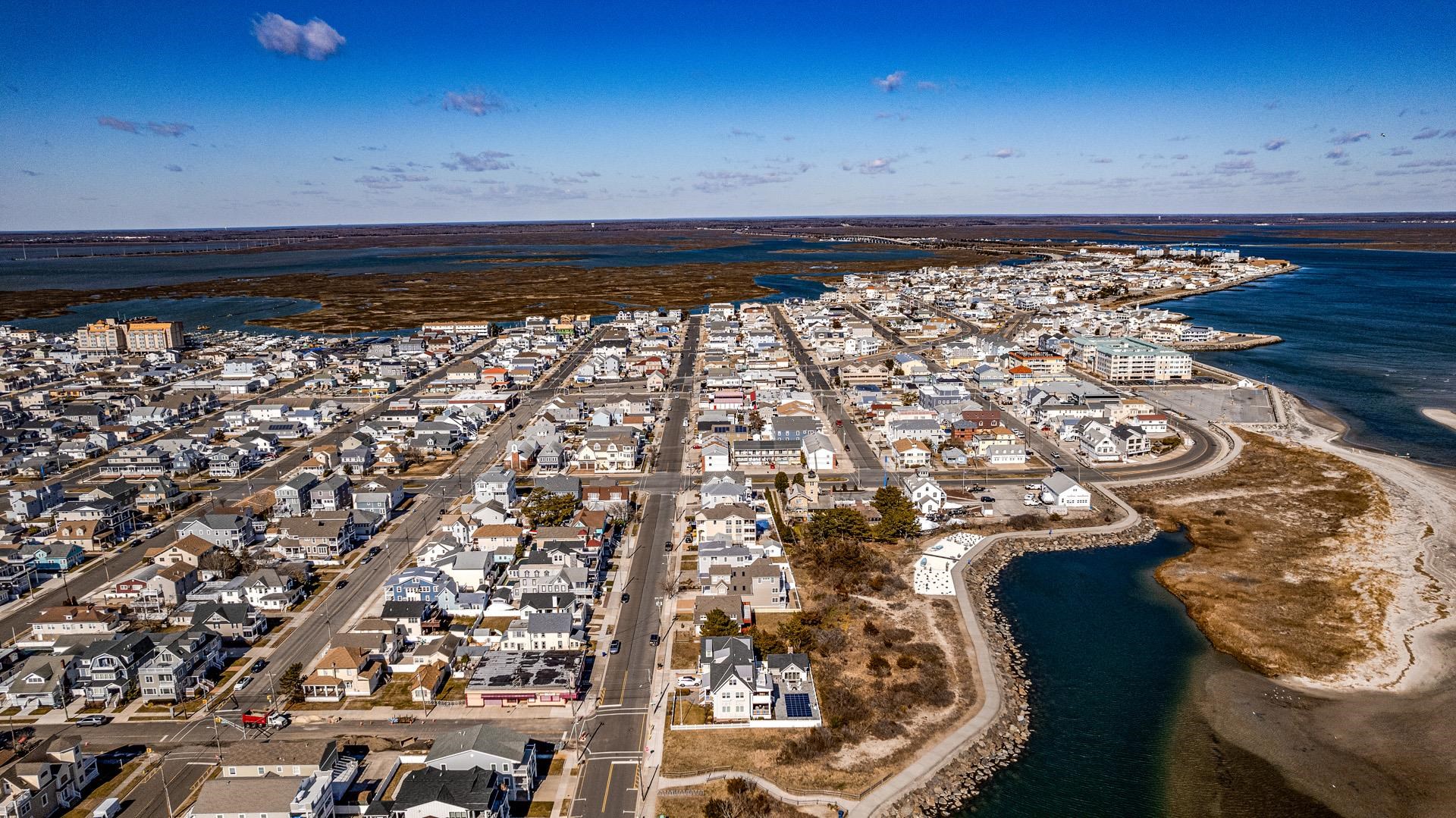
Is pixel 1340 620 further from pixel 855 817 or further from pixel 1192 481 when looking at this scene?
pixel 855 817

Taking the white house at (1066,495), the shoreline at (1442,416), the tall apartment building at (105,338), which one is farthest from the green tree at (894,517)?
the tall apartment building at (105,338)

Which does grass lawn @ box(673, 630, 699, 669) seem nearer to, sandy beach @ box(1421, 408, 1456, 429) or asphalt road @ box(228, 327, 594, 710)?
asphalt road @ box(228, 327, 594, 710)

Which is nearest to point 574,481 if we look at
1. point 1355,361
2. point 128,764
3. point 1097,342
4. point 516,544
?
point 516,544

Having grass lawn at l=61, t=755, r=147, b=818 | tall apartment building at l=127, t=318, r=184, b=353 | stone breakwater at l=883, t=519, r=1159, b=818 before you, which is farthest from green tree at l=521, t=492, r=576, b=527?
tall apartment building at l=127, t=318, r=184, b=353

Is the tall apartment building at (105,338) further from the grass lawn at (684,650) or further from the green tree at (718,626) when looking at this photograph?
the green tree at (718,626)

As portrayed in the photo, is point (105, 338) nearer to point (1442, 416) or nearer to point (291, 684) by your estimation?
point (291, 684)

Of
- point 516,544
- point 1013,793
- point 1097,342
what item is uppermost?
point 1097,342
